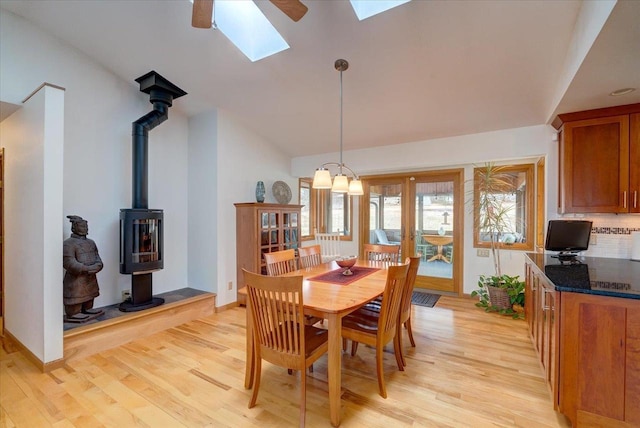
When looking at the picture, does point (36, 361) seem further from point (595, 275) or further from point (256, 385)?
point (595, 275)

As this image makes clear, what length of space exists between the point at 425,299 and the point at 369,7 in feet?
12.5

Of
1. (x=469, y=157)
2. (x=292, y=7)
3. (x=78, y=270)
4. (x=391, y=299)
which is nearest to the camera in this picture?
(x=292, y=7)

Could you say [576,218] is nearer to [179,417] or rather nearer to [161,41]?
[179,417]

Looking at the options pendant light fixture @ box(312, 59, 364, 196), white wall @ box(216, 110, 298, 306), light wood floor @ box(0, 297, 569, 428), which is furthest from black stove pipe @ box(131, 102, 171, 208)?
pendant light fixture @ box(312, 59, 364, 196)

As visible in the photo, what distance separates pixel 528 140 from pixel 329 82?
2.42 metres

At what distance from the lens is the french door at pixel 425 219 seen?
4.59m

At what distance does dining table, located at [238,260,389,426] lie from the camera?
5.94 ft

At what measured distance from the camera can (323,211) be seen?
569cm

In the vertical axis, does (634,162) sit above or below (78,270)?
above

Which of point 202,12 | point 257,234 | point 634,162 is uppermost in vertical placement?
point 202,12

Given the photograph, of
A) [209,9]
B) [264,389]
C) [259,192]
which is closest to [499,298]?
[264,389]

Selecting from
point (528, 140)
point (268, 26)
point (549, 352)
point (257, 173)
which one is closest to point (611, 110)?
point (528, 140)

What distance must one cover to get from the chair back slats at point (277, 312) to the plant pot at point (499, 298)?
3.09 meters

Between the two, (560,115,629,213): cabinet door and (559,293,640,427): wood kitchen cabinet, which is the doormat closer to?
(560,115,629,213): cabinet door
